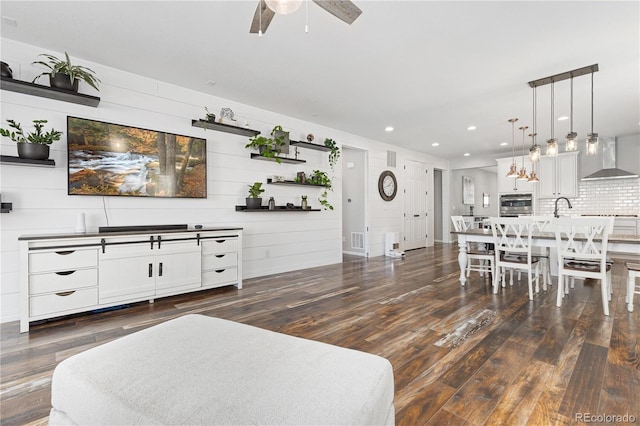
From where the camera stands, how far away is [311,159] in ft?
18.2

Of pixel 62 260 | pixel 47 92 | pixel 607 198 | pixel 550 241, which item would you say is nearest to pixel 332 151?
pixel 550 241

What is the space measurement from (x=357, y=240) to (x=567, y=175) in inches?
198

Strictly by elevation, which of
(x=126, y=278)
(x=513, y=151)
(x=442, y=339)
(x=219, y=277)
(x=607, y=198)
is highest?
(x=513, y=151)

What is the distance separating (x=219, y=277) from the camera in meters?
3.90

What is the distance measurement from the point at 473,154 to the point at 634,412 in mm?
8036

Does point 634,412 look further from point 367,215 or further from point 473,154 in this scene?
point 473,154

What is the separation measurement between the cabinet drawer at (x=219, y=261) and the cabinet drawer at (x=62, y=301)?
1140 mm

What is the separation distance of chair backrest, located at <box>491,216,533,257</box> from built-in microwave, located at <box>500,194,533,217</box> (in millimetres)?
4199

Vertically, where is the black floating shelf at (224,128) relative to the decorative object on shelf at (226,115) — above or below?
below

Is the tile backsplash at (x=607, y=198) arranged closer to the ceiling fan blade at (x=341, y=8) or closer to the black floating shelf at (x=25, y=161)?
the ceiling fan blade at (x=341, y=8)

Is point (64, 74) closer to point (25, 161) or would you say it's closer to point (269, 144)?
point (25, 161)

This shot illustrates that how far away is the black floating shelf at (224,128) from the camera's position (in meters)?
3.98

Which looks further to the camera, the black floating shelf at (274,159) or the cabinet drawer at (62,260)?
the black floating shelf at (274,159)

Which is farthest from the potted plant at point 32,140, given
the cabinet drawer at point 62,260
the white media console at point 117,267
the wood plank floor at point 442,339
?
the wood plank floor at point 442,339
